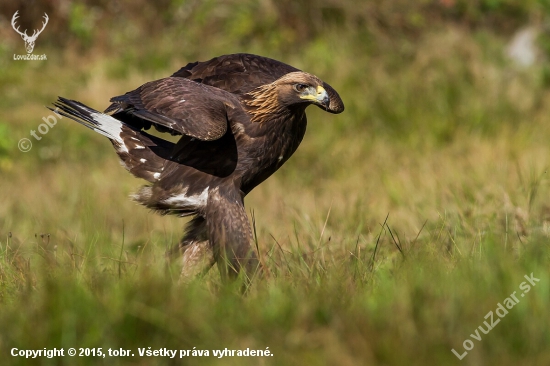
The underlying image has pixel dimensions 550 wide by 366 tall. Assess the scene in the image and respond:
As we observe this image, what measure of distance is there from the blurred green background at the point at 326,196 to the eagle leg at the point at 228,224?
6.6 inches

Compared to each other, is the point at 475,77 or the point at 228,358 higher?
the point at 475,77

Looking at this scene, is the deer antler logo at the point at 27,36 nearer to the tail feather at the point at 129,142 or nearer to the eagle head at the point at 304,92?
the tail feather at the point at 129,142

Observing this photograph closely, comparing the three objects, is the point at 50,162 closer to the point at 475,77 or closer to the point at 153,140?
the point at 153,140

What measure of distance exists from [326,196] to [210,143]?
2526 mm

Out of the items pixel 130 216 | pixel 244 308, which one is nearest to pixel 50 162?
pixel 130 216

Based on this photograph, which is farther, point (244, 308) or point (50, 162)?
point (50, 162)

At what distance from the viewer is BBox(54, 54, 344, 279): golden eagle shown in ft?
14.8

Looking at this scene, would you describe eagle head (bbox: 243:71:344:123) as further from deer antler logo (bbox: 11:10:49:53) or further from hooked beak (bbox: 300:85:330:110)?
deer antler logo (bbox: 11:10:49:53)

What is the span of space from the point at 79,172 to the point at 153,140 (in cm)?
346

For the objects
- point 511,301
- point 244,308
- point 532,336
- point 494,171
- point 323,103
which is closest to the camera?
point 532,336

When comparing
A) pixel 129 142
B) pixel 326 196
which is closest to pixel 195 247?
pixel 129 142

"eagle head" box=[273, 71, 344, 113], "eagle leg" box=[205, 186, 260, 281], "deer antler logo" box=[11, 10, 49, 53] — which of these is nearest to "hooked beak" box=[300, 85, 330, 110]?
"eagle head" box=[273, 71, 344, 113]

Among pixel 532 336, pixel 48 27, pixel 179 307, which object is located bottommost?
pixel 532 336

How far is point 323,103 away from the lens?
4.54 meters
